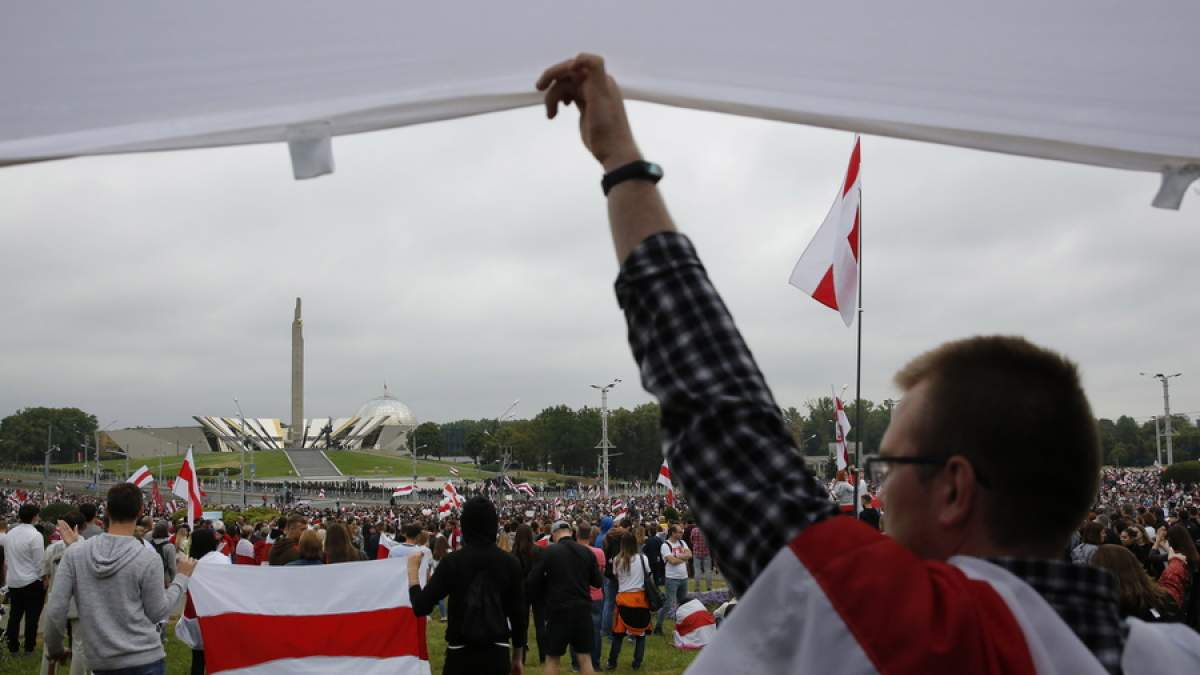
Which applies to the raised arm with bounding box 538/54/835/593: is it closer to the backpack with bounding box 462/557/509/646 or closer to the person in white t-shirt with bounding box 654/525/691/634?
the backpack with bounding box 462/557/509/646

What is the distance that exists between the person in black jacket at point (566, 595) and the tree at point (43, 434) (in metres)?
145

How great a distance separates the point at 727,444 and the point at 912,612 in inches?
12.5

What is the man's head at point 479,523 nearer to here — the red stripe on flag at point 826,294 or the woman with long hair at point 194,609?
the woman with long hair at point 194,609

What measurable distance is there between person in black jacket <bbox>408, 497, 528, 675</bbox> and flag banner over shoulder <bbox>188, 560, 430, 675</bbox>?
5.18ft

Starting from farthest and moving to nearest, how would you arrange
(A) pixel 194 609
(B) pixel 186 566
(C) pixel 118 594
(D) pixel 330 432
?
(D) pixel 330 432 → (A) pixel 194 609 → (B) pixel 186 566 → (C) pixel 118 594

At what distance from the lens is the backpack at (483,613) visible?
6.91 metres

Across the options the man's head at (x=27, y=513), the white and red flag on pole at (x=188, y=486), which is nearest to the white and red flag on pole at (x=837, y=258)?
the man's head at (x=27, y=513)

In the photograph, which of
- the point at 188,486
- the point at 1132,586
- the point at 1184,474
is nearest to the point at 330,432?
the point at 1184,474

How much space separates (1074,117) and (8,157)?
1.97m

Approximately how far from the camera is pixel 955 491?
1.38 metres

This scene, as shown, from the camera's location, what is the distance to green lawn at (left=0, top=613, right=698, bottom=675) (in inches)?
526

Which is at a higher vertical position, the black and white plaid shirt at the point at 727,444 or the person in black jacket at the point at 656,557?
the black and white plaid shirt at the point at 727,444

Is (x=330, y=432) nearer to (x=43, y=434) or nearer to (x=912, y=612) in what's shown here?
(x=43, y=434)

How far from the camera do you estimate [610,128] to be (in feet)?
5.39
